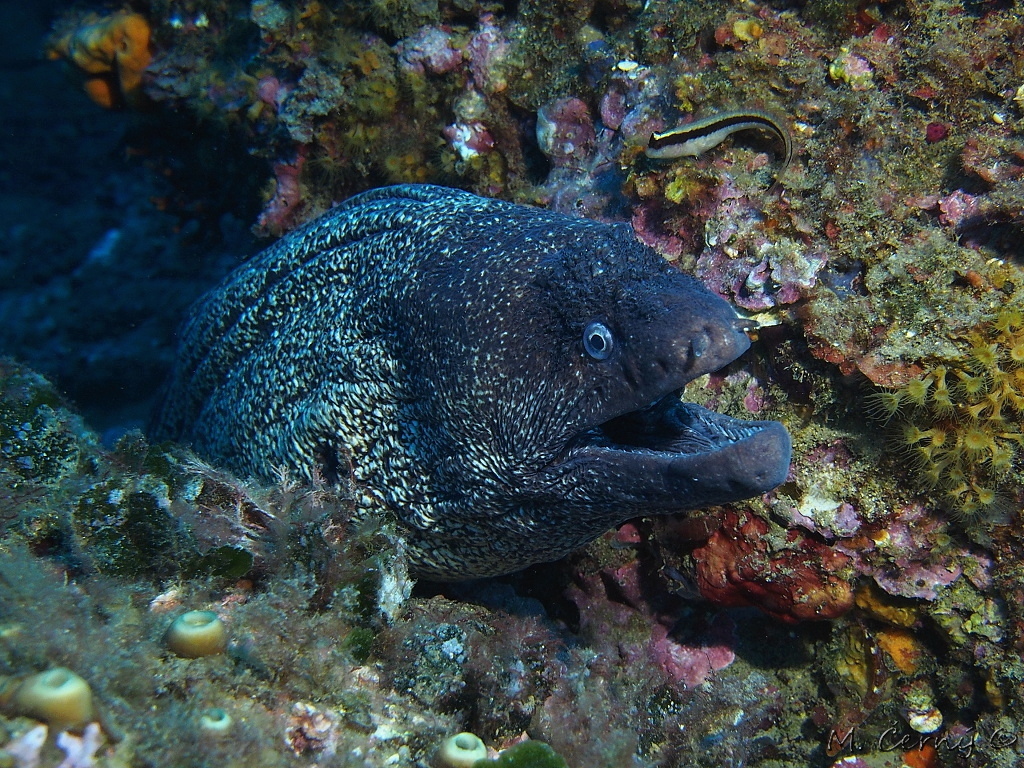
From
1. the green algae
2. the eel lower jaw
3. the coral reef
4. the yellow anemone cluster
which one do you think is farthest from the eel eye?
the yellow anemone cluster

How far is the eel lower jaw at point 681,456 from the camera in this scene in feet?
7.18

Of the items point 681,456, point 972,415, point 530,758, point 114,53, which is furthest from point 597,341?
point 114,53

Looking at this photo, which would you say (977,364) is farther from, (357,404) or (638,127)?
(357,404)

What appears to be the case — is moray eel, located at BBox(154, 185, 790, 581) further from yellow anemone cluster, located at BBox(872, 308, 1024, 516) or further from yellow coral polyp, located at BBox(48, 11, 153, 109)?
yellow coral polyp, located at BBox(48, 11, 153, 109)

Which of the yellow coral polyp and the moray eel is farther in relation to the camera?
the yellow coral polyp

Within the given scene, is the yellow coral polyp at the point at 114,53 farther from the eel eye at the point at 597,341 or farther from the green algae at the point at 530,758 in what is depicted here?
the green algae at the point at 530,758

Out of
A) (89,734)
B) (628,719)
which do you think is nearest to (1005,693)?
(628,719)

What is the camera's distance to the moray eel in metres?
2.34

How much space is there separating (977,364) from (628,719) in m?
2.37

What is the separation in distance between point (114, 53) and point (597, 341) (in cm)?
747

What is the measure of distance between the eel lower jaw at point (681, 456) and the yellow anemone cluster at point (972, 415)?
3.12 feet

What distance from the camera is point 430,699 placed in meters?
2.54

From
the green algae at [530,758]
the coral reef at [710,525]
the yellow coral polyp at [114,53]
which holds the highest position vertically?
the yellow coral polyp at [114,53]

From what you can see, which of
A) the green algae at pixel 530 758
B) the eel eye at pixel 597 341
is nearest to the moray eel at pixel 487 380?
the eel eye at pixel 597 341
